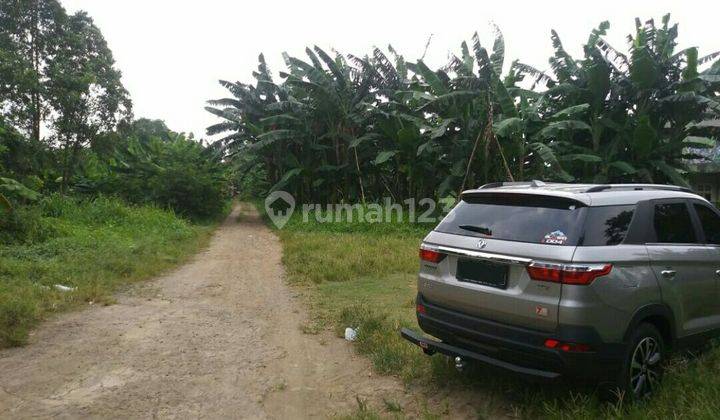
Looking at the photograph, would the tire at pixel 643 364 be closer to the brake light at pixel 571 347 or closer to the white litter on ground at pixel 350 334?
the brake light at pixel 571 347

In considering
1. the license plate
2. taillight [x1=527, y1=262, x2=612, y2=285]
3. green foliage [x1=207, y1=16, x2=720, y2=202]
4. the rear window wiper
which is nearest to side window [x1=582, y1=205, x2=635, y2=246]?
taillight [x1=527, y1=262, x2=612, y2=285]

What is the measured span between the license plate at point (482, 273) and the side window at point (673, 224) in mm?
1274

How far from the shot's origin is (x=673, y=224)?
3945mm

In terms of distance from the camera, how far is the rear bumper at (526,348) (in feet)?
10.3

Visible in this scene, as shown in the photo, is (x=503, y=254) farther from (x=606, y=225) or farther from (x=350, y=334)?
(x=350, y=334)

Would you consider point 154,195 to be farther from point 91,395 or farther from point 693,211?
point 693,211

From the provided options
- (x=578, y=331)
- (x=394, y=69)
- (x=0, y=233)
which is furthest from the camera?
(x=394, y=69)

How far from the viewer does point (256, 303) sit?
23.4ft

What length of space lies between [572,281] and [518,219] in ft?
2.13

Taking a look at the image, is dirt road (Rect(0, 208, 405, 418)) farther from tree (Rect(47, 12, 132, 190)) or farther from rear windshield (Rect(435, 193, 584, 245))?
tree (Rect(47, 12, 132, 190))

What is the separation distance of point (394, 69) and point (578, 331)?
15394mm

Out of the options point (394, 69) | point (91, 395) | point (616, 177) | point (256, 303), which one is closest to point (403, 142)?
point (394, 69)

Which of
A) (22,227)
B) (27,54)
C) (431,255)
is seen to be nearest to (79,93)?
(27,54)

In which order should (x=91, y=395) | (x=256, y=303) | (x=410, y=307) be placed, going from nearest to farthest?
1. (x=91, y=395)
2. (x=410, y=307)
3. (x=256, y=303)
